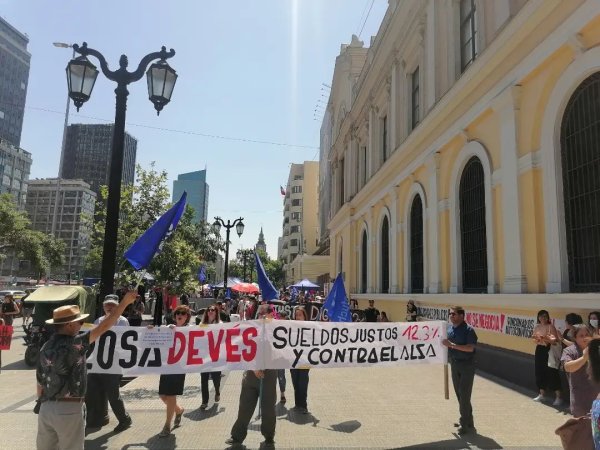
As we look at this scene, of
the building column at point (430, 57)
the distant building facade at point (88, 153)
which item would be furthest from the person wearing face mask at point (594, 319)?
the distant building facade at point (88, 153)

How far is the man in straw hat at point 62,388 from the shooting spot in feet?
13.1

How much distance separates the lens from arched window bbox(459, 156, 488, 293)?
12.9 metres

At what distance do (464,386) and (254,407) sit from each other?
2896 millimetres

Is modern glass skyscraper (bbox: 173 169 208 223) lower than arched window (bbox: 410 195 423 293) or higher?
higher

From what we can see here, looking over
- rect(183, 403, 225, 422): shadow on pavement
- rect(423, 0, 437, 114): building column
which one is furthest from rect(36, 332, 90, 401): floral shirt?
rect(423, 0, 437, 114): building column

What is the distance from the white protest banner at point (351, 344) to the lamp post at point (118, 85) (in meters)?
3.09

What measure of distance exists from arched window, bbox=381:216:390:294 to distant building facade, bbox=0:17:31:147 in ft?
352

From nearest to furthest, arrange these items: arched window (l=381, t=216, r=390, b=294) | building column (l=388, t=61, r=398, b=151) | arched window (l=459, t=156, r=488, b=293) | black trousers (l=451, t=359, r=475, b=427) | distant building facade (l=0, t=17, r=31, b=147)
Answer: black trousers (l=451, t=359, r=475, b=427) → arched window (l=459, t=156, r=488, b=293) → building column (l=388, t=61, r=398, b=151) → arched window (l=381, t=216, r=390, b=294) → distant building facade (l=0, t=17, r=31, b=147)

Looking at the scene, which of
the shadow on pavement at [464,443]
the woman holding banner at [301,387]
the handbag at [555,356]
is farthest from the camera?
the handbag at [555,356]

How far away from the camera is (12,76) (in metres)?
119

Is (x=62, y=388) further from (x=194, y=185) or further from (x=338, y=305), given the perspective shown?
(x=194, y=185)

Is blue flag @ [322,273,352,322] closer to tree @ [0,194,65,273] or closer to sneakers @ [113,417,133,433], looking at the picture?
sneakers @ [113,417,133,433]

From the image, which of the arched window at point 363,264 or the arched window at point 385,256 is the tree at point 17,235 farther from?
the arched window at point 385,256

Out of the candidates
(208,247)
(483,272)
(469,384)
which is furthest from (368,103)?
(208,247)
